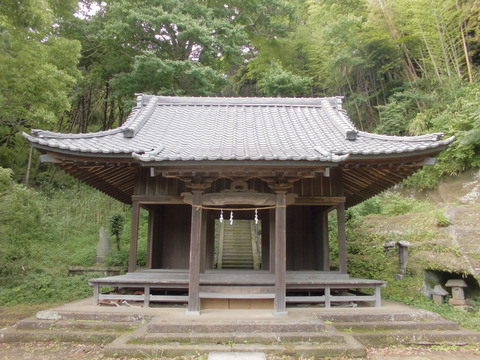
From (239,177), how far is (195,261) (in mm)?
1793

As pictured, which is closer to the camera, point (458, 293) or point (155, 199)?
point (155, 199)

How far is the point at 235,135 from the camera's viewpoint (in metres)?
8.10

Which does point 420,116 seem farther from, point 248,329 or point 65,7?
point 65,7

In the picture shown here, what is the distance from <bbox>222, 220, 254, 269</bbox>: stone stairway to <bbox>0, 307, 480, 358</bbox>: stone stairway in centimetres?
698

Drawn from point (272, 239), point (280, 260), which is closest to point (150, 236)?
point (272, 239)

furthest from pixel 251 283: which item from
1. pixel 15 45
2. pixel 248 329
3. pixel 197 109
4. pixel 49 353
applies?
pixel 15 45

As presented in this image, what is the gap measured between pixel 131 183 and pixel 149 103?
106 inches

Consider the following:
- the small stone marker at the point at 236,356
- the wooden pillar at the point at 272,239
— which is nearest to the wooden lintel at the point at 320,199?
the wooden pillar at the point at 272,239

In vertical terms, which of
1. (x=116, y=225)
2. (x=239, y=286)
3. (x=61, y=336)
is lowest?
(x=61, y=336)

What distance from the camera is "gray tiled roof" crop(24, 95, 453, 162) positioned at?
20.1ft

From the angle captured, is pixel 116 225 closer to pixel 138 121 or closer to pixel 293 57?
pixel 138 121

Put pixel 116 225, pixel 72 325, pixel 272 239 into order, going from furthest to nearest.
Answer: pixel 116 225
pixel 272 239
pixel 72 325

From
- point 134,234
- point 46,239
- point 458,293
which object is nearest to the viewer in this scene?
point 134,234

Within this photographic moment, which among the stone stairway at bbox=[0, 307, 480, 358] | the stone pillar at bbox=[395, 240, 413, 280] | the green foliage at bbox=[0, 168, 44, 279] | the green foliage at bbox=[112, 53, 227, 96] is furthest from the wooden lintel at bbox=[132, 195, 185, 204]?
the green foliage at bbox=[112, 53, 227, 96]
